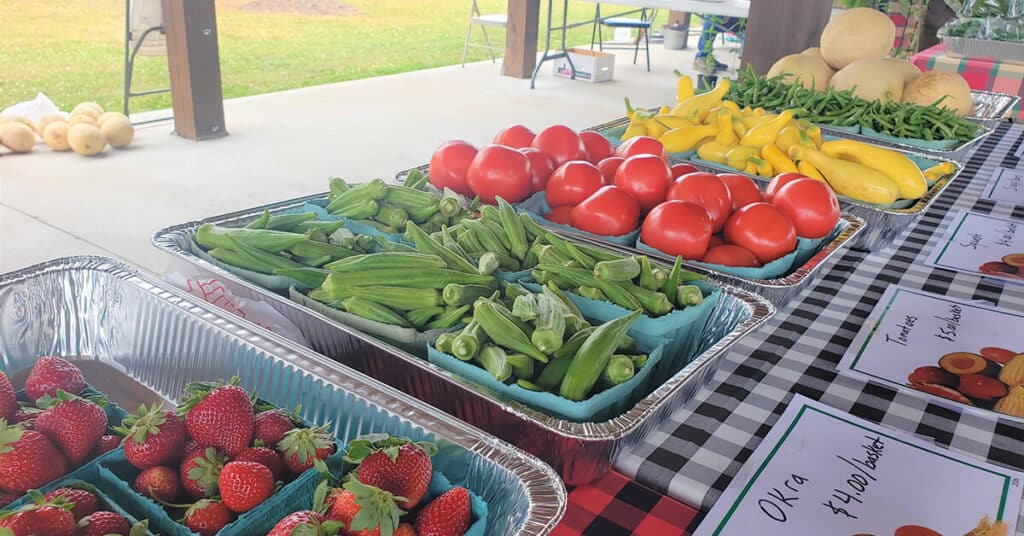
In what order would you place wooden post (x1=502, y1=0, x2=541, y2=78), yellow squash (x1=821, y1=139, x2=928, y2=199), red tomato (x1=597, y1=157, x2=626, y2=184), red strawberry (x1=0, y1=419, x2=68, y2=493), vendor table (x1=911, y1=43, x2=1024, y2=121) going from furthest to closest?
wooden post (x1=502, y1=0, x2=541, y2=78) → vendor table (x1=911, y1=43, x2=1024, y2=121) → yellow squash (x1=821, y1=139, x2=928, y2=199) → red tomato (x1=597, y1=157, x2=626, y2=184) → red strawberry (x1=0, y1=419, x2=68, y2=493)

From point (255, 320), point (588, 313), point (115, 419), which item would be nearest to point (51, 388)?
point (115, 419)

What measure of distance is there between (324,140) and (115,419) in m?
4.71

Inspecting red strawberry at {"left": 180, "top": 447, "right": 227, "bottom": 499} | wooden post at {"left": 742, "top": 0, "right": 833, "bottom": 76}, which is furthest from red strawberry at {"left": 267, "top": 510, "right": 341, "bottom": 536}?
wooden post at {"left": 742, "top": 0, "right": 833, "bottom": 76}

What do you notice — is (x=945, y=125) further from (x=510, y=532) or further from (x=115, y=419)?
(x=115, y=419)

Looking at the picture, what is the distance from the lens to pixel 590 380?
0.96 m

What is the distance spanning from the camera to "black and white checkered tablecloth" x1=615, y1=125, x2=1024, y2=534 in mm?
942

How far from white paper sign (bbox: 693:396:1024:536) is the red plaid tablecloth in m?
0.04

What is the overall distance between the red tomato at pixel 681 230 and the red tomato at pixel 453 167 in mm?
467

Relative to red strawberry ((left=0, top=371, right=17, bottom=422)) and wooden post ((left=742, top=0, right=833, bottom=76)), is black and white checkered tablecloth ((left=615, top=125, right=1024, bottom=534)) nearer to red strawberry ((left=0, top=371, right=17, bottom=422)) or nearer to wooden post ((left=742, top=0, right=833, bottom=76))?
red strawberry ((left=0, top=371, right=17, bottom=422))

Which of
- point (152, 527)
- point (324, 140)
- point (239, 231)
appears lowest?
point (324, 140)

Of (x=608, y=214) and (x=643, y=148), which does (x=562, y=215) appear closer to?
(x=608, y=214)

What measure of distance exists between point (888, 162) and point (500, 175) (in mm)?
1013

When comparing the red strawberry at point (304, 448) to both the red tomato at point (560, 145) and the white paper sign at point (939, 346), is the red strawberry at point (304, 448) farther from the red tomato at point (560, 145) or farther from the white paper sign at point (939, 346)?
the red tomato at point (560, 145)

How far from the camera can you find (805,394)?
3.66 ft
